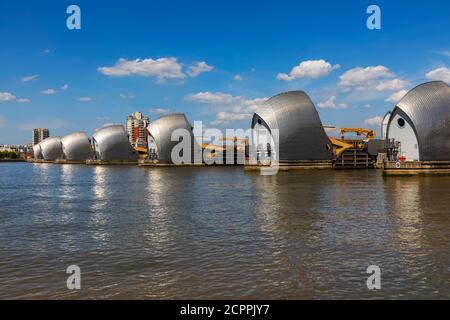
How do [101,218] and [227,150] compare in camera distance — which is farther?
[227,150]

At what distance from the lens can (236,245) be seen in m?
14.2

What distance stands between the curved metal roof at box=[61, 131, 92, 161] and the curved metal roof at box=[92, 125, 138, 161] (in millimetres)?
18166

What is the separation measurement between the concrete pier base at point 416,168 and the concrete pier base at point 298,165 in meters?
21.7

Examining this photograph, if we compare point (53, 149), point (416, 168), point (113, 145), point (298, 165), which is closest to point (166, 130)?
point (113, 145)

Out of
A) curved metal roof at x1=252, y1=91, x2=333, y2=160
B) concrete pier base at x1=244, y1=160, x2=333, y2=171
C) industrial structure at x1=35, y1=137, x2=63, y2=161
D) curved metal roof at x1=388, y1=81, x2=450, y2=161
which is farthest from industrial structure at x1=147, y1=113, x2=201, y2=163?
industrial structure at x1=35, y1=137, x2=63, y2=161

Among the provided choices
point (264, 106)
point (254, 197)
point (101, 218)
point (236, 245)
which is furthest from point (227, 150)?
point (236, 245)

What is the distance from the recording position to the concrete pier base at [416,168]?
5094 centimetres

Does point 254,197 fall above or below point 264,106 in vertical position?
below

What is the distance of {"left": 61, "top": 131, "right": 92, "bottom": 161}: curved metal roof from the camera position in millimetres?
129250

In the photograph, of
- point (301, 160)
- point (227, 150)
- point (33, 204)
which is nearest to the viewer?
point (33, 204)

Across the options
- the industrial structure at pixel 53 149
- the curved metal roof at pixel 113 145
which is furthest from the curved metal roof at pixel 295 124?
the industrial structure at pixel 53 149
